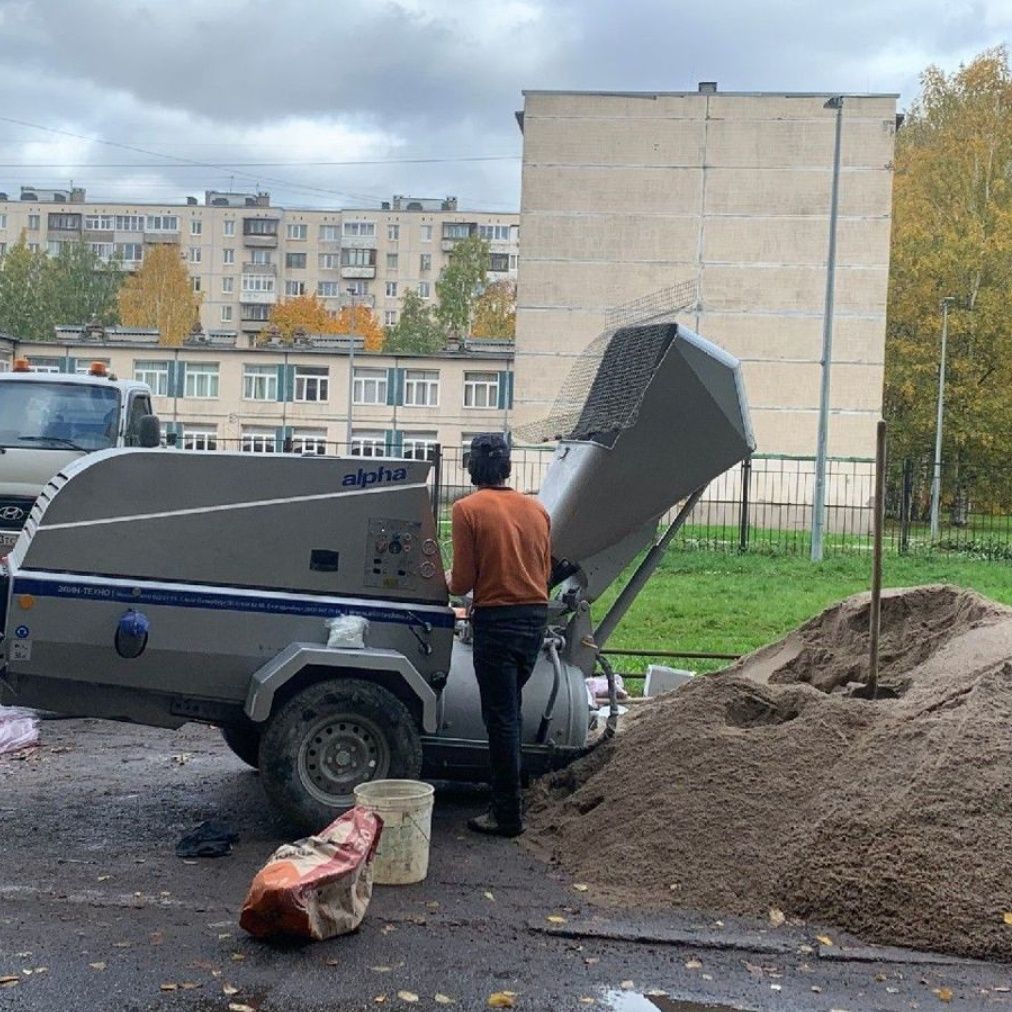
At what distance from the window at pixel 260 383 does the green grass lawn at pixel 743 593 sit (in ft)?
107

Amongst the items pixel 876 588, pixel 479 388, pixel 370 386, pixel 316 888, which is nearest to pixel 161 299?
pixel 370 386

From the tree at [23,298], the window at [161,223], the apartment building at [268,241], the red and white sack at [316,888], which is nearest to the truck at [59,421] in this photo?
the red and white sack at [316,888]

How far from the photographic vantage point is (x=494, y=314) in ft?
249

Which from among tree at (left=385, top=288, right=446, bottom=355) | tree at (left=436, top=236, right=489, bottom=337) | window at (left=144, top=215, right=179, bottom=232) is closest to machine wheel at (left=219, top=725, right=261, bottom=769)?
tree at (left=385, top=288, right=446, bottom=355)

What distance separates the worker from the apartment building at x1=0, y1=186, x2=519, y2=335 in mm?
94757

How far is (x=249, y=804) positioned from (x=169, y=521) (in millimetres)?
1793

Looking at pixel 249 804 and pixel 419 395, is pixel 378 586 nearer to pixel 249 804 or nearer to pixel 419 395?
pixel 249 804

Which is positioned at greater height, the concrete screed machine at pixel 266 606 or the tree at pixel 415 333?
the tree at pixel 415 333

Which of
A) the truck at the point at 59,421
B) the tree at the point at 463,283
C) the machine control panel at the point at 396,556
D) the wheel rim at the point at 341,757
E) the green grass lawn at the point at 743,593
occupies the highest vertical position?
the tree at the point at 463,283

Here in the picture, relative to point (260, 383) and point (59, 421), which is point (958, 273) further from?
point (59, 421)

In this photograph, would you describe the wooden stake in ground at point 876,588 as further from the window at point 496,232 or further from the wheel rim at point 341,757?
the window at point 496,232

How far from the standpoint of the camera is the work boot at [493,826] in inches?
263

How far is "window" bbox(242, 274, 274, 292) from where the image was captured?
100750mm

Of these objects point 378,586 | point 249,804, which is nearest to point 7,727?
point 249,804
